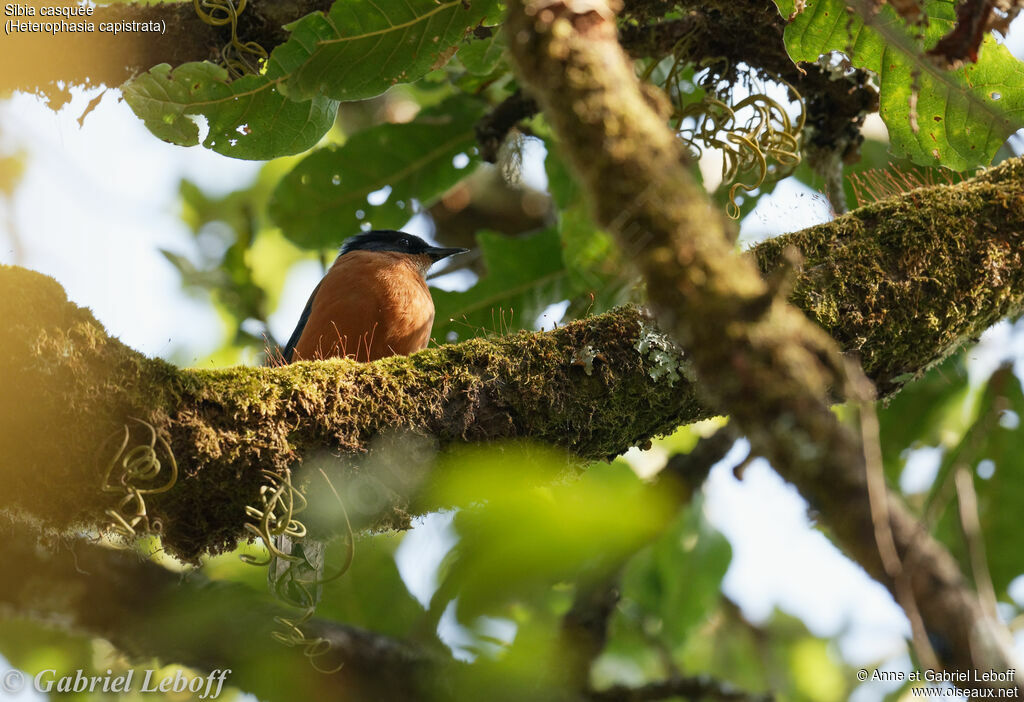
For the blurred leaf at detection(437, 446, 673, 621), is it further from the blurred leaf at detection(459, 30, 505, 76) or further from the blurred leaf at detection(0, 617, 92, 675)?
the blurred leaf at detection(0, 617, 92, 675)

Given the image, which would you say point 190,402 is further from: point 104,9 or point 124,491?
point 104,9

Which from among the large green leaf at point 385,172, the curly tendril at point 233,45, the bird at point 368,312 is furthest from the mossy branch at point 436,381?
the large green leaf at point 385,172

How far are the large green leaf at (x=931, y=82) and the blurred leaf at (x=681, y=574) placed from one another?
2478 mm

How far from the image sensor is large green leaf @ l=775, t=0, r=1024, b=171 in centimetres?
339

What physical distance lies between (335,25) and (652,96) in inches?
89.0

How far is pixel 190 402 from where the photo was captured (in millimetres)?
2721

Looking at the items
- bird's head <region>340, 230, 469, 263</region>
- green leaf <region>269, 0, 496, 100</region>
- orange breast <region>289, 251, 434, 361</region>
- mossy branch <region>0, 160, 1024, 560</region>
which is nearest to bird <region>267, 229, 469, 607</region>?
orange breast <region>289, 251, 434, 361</region>

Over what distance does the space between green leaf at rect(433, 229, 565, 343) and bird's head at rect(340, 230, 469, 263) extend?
0.55 metres

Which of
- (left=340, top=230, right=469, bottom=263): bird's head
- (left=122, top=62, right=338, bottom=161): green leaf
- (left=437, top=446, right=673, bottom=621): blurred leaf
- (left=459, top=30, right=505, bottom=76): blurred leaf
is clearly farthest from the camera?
(left=340, top=230, right=469, bottom=263): bird's head

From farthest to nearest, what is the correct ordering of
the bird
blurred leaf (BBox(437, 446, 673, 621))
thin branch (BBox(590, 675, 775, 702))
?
1. the bird
2. thin branch (BBox(590, 675, 775, 702))
3. blurred leaf (BBox(437, 446, 673, 621))

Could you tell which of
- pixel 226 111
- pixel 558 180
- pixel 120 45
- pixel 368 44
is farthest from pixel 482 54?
pixel 120 45

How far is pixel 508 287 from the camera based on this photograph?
5746 mm

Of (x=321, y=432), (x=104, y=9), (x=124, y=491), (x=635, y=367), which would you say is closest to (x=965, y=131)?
(x=635, y=367)

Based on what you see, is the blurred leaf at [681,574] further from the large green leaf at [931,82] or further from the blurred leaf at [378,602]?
the large green leaf at [931,82]
